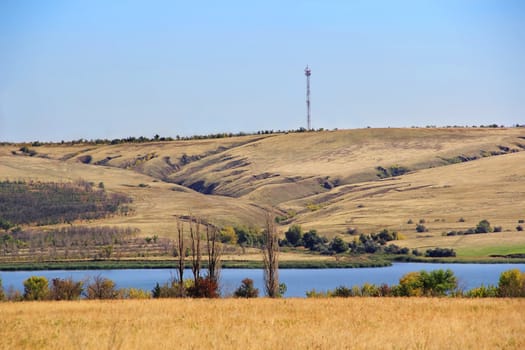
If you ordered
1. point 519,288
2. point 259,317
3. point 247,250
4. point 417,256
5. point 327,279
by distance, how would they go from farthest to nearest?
1. point 247,250
2. point 417,256
3. point 327,279
4. point 519,288
5. point 259,317


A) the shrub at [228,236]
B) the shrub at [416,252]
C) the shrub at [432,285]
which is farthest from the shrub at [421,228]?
the shrub at [432,285]

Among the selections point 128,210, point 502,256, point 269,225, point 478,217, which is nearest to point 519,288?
point 269,225

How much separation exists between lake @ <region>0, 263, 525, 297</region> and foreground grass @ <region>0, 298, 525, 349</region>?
210 feet

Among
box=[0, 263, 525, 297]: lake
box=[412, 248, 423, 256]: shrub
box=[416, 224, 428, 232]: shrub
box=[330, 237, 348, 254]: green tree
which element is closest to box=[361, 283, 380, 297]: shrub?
box=[0, 263, 525, 297]: lake

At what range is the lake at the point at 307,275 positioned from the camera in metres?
111

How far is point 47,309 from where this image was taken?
3906 centimetres

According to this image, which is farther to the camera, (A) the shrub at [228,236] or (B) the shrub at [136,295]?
(A) the shrub at [228,236]

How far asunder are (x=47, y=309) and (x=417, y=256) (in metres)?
111

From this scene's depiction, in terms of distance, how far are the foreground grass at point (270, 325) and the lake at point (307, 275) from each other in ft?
210

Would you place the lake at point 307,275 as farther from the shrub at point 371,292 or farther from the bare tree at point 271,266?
the bare tree at point 271,266

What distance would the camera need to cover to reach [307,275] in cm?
12875

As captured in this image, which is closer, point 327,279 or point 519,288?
point 519,288

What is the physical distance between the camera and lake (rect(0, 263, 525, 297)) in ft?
363

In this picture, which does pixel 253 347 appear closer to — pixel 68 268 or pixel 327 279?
pixel 327 279
